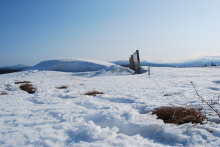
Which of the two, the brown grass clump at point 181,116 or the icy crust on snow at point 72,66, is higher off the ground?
the icy crust on snow at point 72,66

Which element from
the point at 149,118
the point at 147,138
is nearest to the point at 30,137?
the point at 147,138

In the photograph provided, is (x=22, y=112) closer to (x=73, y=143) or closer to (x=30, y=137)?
(x=30, y=137)

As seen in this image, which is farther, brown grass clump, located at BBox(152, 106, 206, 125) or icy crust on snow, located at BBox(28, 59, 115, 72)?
icy crust on snow, located at BBox(28, 59, 115, 72)

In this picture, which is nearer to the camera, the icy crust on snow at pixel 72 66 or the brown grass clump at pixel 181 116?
the brown grass clump at pixel 181 116

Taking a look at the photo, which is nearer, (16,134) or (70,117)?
(16,134)

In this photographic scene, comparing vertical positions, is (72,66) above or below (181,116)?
above

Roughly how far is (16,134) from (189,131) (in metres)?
2.11

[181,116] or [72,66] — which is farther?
[72,66]

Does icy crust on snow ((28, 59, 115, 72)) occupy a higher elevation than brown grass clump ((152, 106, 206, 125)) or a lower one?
higher

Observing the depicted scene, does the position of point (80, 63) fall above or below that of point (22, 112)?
above

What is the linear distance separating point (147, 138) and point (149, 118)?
17.1 inches

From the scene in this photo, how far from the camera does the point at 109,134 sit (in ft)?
4.91

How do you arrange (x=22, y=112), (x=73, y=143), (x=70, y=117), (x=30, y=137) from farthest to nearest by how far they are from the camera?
(x=22, y=112) → (x=70, y=117) → (x=30, y=137) → (x=73, y=143)

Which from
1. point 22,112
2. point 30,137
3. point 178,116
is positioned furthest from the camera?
point 22,112
